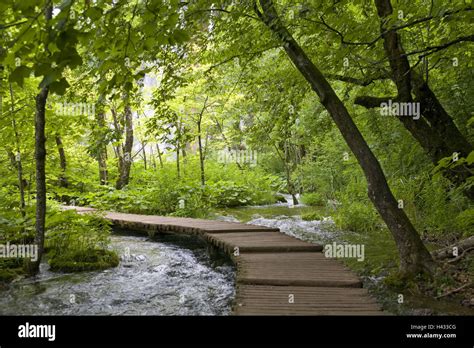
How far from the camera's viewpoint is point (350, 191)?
10.5m

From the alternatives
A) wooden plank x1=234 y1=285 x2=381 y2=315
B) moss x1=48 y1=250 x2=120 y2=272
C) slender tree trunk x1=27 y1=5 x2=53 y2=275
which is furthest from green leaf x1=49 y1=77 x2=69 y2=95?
moss x1=48 y1=250 x2=120 y2=272

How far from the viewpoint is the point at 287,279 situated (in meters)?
4.70

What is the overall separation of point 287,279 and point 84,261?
3.80 m

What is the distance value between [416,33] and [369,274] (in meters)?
4.08

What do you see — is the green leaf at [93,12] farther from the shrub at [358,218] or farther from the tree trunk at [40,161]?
the shrub at [358,218]
